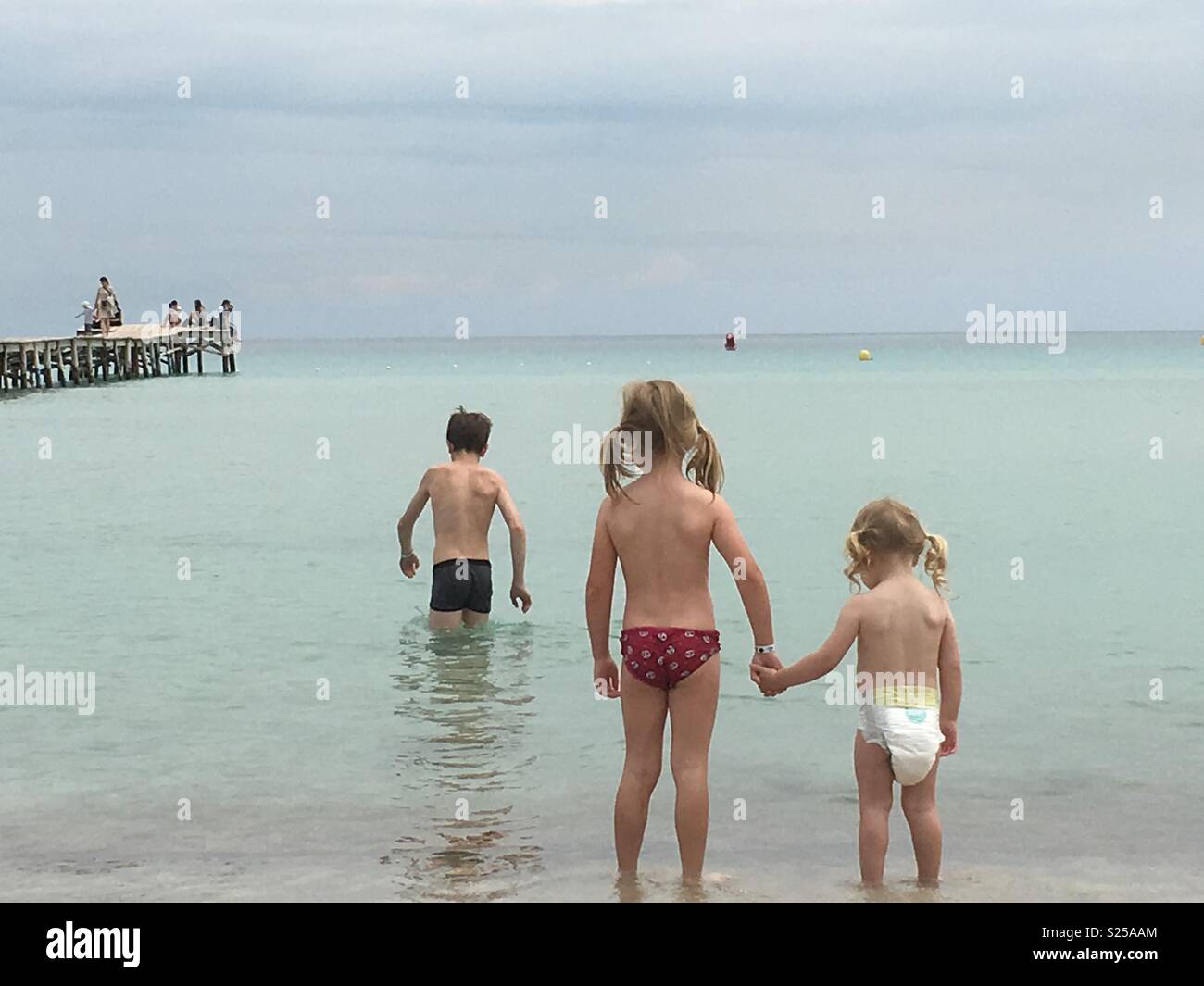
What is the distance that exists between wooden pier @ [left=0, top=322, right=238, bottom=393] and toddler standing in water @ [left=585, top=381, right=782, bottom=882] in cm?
4623

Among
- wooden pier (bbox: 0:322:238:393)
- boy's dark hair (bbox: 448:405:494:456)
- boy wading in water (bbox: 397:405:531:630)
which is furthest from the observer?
wooden pier (bbox: 0:322:238:393)

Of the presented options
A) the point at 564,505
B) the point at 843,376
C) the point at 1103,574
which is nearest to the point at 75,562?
the point at 564,505

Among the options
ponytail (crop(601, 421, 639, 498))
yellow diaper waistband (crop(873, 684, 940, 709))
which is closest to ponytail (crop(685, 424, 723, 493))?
ponytail (crop(601, 421, 639, 498))

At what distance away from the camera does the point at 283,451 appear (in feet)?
101

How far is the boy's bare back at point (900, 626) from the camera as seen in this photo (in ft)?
17.9

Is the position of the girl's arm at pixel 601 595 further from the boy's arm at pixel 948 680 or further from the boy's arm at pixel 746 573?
the boy's arm at pixel 948 680

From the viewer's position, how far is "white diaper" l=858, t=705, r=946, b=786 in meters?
5.47

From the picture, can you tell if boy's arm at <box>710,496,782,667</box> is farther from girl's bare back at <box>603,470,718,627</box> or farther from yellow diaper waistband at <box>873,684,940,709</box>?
yellow diaper waistband at <box>873,684,940,709</box>

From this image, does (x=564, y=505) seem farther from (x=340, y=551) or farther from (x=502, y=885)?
(x=502, y=885)

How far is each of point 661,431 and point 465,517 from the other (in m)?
4.71

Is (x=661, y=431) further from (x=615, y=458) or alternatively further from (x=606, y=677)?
(x=606, y=677)

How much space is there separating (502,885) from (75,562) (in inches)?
429

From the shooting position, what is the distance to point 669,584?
18.2 ft

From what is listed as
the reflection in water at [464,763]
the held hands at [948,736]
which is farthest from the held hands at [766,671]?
the reflection in water at [464,763]
